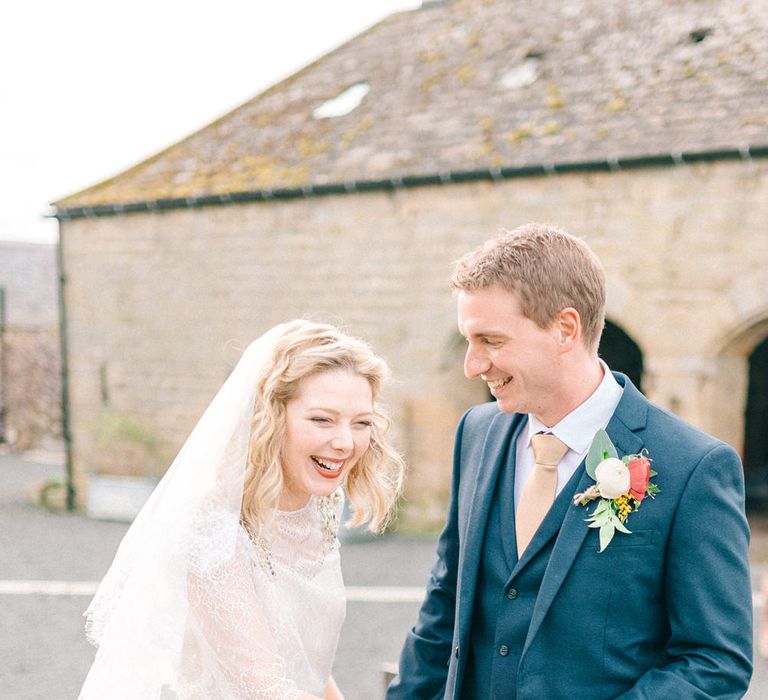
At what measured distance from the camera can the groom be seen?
194cm

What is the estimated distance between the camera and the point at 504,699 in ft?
6.98

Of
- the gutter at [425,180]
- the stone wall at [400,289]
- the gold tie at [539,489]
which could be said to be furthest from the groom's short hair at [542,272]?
the gutter at [425,180]

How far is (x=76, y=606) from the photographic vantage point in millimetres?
7992

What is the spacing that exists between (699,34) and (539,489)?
9029 millimetres

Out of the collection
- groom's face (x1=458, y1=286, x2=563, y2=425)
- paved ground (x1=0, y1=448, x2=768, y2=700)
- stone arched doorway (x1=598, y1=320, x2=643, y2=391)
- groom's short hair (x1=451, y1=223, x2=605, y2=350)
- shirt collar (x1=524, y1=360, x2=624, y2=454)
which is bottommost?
paved ground (x1=0, y1=448, x2=768, y2=700)

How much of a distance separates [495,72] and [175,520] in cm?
941

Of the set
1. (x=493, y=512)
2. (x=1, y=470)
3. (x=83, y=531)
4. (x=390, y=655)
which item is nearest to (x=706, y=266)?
(x=390, y=655)

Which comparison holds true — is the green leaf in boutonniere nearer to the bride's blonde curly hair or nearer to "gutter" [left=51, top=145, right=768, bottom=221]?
the bride's blonde curly hair

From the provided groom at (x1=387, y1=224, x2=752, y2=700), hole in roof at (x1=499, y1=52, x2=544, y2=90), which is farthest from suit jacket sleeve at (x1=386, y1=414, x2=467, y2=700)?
hole in roof at (x1=499, y1=52, x2=544, y2=90)

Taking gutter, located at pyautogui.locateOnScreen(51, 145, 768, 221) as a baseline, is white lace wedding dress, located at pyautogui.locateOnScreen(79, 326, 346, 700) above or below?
below

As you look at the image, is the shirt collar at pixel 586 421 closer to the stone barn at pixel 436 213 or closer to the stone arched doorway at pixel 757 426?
the stone barn at pixel 436 213

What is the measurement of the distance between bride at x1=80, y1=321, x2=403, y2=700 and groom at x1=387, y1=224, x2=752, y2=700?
476 millimetres

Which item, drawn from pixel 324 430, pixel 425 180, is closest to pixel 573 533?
pixel 324 430

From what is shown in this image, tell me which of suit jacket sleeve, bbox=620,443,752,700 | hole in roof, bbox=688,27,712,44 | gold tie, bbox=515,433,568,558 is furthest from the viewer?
hole in roof, bbox=688,27,712,44
